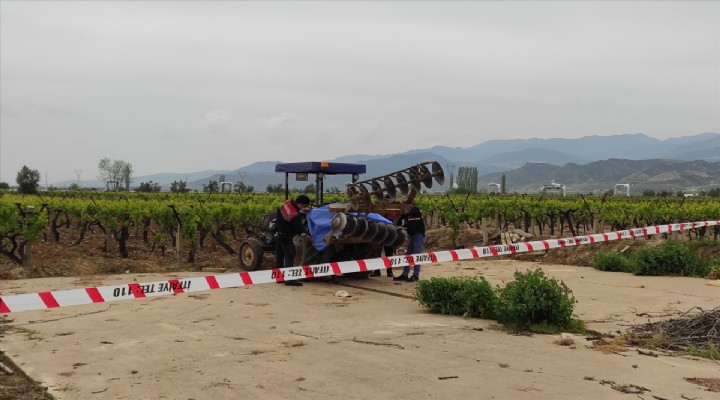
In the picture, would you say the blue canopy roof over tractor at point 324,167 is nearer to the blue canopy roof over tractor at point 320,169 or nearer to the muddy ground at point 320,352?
the blue canopy roof over tractor at point 320,169

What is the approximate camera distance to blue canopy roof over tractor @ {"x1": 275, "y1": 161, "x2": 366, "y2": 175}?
39.2 ft

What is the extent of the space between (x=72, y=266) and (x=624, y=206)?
17715mm

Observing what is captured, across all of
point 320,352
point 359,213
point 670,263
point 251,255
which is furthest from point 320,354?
point 670,263

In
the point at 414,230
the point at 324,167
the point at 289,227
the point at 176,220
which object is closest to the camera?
the point at 289,227

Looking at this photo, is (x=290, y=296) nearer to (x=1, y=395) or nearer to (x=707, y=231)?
(x=1, y=395)

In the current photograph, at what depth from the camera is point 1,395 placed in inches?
199

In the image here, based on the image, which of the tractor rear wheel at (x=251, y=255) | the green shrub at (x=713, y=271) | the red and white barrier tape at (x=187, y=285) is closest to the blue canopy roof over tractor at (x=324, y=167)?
the tractor rear wheel at (x=251, y=255)

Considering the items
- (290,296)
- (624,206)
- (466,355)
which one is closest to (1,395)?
(466,355)

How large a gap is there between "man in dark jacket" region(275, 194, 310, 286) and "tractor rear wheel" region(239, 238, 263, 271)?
4.46ft

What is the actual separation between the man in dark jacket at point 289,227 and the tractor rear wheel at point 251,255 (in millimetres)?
1360

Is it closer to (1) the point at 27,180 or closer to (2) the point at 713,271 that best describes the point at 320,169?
(2) the point at 713,271

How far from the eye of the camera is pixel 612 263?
14289mm

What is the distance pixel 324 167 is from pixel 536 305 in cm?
537

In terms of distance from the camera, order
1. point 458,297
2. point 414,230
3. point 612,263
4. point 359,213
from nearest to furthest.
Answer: point 458,297 → point 359,213 → point 414,230 → point 612,263
